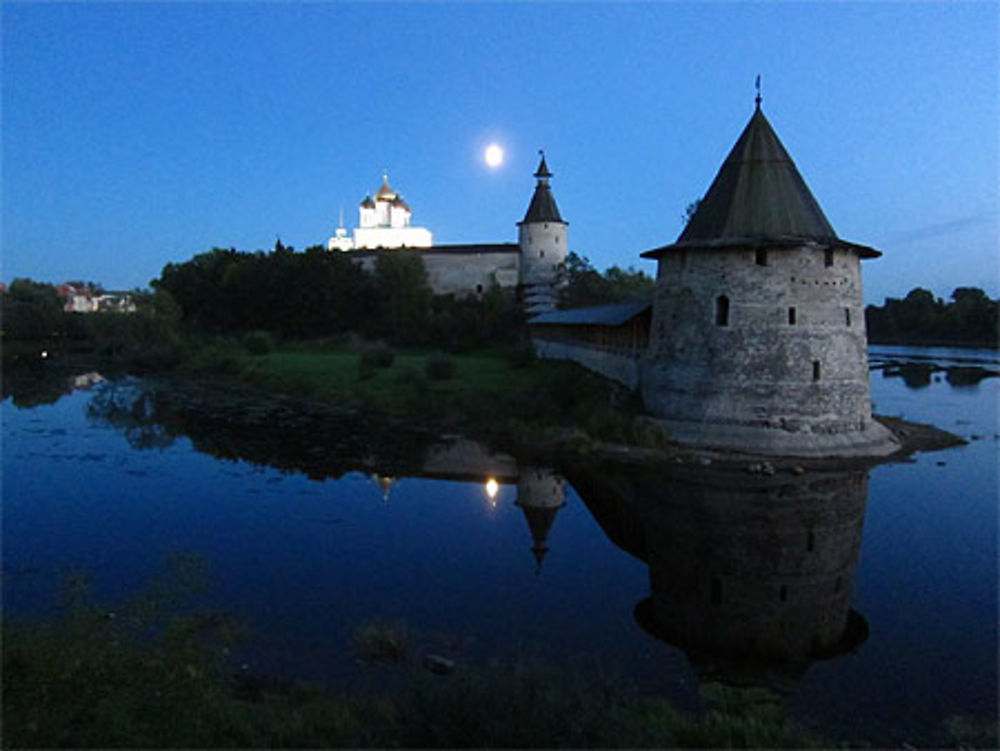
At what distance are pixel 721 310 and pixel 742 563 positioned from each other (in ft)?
25.2

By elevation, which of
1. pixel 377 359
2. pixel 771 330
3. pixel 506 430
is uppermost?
pixel 771 330

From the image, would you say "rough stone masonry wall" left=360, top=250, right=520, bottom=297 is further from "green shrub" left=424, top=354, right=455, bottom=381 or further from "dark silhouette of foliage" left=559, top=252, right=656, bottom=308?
"green shrub" left=424, top=354, right=455, bottom=381

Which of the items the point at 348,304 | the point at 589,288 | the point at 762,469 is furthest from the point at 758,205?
the point at 348,304

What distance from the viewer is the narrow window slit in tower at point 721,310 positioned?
15.0 metres

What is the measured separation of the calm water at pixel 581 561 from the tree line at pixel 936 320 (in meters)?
57.4

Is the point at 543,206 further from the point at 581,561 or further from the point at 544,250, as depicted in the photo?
the point at 581,561

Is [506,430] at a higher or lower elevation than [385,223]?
lower

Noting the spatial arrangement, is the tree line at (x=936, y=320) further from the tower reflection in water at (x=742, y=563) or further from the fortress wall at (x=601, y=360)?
the tower reflection in water at (x=742, y=563)

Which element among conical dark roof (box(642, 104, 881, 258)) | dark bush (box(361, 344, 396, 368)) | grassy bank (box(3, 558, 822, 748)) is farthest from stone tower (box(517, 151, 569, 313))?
grassy bank (box(3, 558, 822, 748))

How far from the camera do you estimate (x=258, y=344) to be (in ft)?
115

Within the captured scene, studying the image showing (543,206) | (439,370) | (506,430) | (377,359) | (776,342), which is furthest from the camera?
(543,206)

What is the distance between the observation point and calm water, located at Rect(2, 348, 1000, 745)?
611 centimetres

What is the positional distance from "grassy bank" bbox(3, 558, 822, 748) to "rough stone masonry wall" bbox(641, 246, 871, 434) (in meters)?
10.3

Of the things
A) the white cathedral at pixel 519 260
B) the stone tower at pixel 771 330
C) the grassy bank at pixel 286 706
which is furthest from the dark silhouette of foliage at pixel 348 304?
the grassy bank at pixel 286 706
